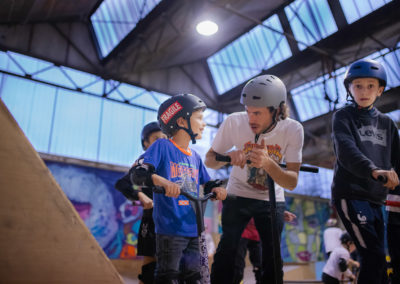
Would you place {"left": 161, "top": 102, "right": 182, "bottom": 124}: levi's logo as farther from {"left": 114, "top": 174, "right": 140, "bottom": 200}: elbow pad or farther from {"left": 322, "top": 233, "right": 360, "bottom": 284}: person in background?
{"left": 322, "top": 233, "right": 360, "bottom": 284}: person in background

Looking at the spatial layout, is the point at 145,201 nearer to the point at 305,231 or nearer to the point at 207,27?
the point at 207,27

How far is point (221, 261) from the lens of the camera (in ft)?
7.47

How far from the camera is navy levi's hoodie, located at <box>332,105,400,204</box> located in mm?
2227

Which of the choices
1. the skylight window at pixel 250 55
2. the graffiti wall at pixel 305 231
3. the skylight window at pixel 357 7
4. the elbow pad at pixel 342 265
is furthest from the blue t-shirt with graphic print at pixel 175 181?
the graffiti wall at pixel 305 231

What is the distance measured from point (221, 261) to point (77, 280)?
1.12 meters

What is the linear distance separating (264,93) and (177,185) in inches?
33.7

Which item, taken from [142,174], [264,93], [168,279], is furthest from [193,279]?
[264,93]

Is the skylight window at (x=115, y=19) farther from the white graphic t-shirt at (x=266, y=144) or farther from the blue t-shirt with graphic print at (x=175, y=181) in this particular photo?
the blue t-shirt with graphic print at (x=175, y=181)

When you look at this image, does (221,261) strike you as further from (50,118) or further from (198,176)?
(50,118)

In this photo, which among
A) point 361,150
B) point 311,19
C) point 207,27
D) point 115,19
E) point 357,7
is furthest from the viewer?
point 115,19

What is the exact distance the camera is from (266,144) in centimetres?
246

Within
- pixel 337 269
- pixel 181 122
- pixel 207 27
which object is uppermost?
pixel 207 27

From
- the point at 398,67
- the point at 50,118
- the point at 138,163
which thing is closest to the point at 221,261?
the point at 138,163

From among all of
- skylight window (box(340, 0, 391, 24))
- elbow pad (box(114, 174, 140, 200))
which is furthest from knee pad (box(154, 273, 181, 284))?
skylight window (box(340, 0, 391, 24))
